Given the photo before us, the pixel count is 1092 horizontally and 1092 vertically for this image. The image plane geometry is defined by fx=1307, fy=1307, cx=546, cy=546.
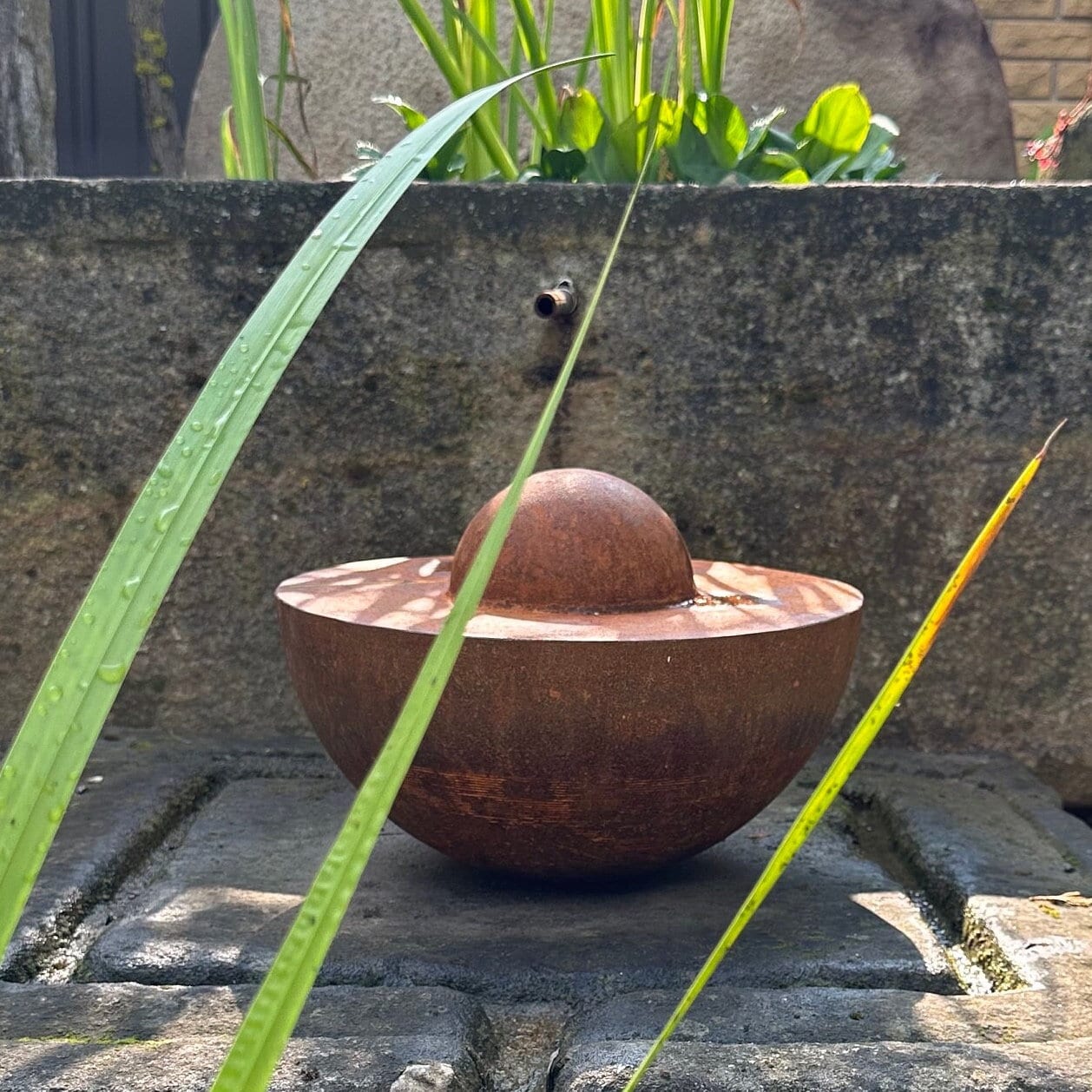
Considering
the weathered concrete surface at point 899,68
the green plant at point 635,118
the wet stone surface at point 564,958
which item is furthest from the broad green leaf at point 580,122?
the wet stone surface at point 564,958

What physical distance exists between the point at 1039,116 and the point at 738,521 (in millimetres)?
2991

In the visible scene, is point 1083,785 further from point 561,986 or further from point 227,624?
point 227,624

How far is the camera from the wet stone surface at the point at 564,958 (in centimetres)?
115

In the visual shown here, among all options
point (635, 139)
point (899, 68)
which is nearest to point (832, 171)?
point (635, 139)

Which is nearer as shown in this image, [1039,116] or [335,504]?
[335,504]

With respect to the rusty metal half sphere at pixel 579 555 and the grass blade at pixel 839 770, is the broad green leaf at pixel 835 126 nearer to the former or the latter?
the rusty metal half sphere at pixel 579 555

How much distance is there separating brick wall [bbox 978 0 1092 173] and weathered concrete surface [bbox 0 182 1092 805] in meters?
2.60

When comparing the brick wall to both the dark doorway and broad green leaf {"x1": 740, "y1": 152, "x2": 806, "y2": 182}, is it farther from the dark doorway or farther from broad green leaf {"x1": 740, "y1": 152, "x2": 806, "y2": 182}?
the dark doorway

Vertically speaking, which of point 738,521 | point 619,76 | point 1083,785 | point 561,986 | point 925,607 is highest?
point 619,76

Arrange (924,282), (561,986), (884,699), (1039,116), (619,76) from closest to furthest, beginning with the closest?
1. (884,699)
2. (561,986)
3. (924,282)
4. (619,76)
5. (1039,116)

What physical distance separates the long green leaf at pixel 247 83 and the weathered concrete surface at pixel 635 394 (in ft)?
0.46

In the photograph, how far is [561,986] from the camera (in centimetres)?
135

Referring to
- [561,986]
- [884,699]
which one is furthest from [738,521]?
[884,699]

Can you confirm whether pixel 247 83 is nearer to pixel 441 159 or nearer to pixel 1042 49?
pixel 441 159
